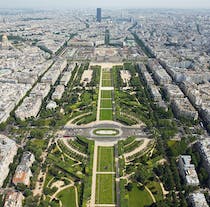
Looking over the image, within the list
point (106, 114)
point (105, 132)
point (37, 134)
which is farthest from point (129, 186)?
point (106, 114)

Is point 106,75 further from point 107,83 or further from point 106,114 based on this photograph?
point 106,114

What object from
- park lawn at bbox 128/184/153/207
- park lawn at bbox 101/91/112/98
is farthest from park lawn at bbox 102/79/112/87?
park lawn at bbox 128/184/153/207

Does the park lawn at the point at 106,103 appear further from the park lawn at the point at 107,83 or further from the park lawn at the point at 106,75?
the park lawn at the point at 106,75

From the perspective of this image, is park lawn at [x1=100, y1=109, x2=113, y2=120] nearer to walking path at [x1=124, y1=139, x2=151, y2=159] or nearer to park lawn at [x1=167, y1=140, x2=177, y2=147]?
walking path at [x1=124, y1=139, x2=151, y2=159]

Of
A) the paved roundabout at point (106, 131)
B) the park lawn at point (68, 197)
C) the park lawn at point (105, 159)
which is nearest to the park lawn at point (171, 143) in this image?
the paved roundabout at point (106, 131)

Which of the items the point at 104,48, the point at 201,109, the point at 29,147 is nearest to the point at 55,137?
the point at 29,147

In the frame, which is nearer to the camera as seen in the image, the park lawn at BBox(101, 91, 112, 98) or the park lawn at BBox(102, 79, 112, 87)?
the park lawn at BBox(101, 91, 112, 98)

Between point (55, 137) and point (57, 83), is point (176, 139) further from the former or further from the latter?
point (57, 83)
